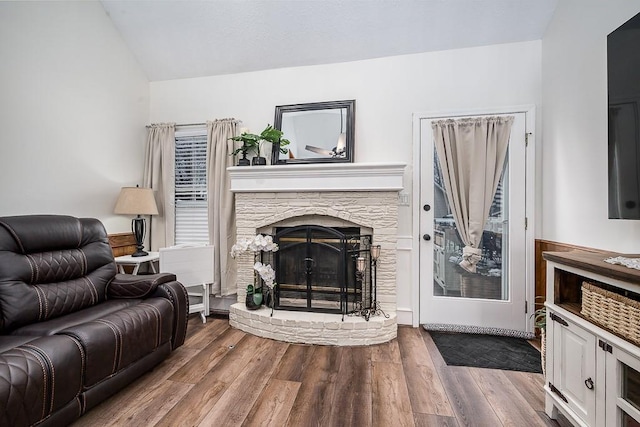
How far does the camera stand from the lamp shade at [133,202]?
2934 mm

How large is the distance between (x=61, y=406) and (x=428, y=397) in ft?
Answer: 6.58

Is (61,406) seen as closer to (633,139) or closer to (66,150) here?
(66,150)

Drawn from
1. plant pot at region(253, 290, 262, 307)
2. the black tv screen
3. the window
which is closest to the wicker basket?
the black tv screen

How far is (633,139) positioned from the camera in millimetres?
1422

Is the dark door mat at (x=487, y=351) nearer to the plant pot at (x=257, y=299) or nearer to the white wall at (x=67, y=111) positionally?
the plant pot at (x=257, y=299)

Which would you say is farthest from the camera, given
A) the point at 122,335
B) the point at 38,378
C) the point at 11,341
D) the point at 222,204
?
the point at 222,204

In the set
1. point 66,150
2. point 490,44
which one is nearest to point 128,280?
point 66,150

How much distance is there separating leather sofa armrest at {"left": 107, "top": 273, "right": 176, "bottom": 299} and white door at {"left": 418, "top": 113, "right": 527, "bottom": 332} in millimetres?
2389

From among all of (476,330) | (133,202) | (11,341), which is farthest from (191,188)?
(476,330)

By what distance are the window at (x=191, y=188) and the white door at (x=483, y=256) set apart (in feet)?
8.01

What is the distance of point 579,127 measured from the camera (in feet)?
7.02

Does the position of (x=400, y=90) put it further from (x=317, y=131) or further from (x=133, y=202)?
(x=133, y=202)

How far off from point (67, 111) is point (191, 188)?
4.20ft

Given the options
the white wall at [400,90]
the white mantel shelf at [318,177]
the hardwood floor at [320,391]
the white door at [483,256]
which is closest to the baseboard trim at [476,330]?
the white door at [483,256]
